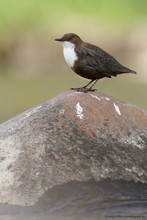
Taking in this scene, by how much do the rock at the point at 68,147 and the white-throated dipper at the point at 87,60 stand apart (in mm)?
852

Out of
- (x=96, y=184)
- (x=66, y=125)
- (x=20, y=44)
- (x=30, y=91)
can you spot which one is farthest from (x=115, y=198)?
(x=20, y=44)

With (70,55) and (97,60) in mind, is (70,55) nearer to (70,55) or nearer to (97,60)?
(70,55)

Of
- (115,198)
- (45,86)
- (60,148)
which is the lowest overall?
(45,86)

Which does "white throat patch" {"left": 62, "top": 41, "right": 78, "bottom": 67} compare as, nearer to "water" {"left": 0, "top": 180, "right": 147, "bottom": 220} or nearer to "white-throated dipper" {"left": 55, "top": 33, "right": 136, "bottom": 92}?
"white-throated dipper" {"left": 55, "top": 33, "right": 136, "bottom": 92}

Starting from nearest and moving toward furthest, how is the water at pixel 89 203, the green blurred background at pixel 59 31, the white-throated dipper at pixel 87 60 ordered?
1. the water at pixel 89 203
2. the white-throated dipper at pixel 87 60
3. the green blurred background at pixel 59 31

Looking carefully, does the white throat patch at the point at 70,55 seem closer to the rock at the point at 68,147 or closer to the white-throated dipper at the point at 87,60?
the white-throated dipper at the point at 87,60

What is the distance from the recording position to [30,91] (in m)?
15.8

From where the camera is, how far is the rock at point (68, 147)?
275 inches

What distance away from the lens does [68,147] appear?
7133 millimetres

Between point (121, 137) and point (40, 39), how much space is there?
453 inches

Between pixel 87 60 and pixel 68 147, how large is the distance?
1.43 metres

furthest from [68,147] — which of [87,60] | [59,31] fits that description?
[59,31]

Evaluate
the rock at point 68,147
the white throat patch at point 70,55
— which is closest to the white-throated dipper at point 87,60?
the white throat patch at point 70,55

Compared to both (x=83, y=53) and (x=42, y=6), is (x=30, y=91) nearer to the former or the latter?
(x=42, y=6)
